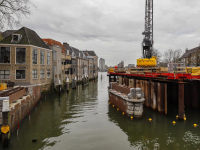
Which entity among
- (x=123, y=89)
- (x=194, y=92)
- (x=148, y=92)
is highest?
(x=123, y=89)

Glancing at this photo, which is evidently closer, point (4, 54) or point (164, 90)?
point (164, 90)

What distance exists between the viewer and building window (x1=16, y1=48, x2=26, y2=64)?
26172mm

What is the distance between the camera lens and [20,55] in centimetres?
2636

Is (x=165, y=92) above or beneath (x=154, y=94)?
above

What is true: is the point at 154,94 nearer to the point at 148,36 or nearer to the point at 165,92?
the point at 165,92

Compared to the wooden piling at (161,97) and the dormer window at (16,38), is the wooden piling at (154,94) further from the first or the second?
the dormer window at (16,38)

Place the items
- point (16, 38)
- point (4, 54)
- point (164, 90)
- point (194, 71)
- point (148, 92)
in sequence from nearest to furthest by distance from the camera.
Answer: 1. point (194, 71)
2. point (164, 90)
3. point (148, 92)
4. point (4, 54)
5. point (16, 38)

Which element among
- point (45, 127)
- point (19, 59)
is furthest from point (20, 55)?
point (45, 127)

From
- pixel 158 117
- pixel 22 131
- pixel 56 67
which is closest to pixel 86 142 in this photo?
pixel 22 131

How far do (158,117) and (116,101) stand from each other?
20.1 ft

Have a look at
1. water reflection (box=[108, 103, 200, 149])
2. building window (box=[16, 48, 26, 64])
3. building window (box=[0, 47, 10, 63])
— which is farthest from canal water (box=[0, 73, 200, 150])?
building window (box=[0, 47, 10, 63])

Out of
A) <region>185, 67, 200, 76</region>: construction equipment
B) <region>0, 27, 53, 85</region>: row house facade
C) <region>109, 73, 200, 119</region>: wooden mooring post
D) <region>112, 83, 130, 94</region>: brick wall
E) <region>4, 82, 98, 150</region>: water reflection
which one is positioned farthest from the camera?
<region>0, 27, 53, 85</region>: row house facade

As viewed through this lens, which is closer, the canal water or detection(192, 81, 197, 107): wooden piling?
the canal water

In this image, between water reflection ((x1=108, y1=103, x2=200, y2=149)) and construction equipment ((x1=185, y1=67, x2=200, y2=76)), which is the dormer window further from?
construction equipment ((x1=185, y1=67, x2=200, y2=76))
